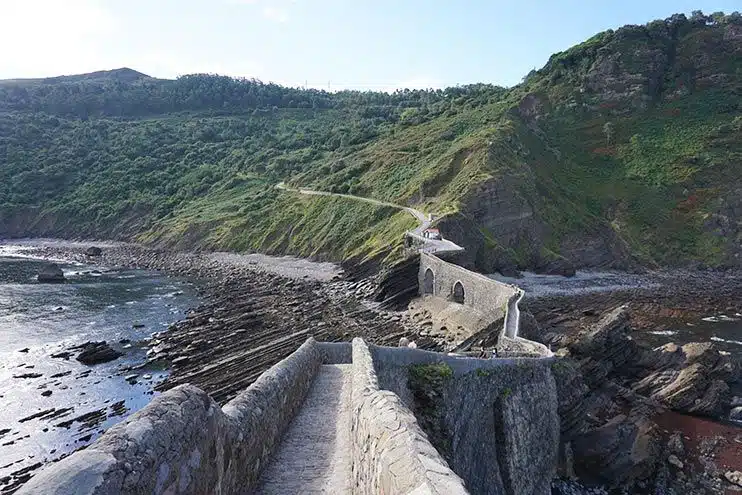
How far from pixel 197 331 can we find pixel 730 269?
69576 millimetres

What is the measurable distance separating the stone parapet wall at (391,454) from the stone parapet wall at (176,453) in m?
1.61

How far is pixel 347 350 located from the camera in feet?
57.7

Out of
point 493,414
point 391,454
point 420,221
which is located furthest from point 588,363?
point 420,221

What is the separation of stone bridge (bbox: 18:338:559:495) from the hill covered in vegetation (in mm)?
36789

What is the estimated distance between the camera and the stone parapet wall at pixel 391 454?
4629mm

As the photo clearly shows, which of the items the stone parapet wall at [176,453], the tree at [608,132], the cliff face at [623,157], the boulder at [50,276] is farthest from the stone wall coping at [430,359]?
the tree at [608,132]

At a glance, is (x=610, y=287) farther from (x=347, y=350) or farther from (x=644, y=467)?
(x=347, y=350)

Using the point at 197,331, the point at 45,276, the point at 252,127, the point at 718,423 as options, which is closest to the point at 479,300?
the point at 718,423

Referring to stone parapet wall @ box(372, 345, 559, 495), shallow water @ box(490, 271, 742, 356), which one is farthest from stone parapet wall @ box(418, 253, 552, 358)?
shallow water @ box(490, 271, 742, 356)

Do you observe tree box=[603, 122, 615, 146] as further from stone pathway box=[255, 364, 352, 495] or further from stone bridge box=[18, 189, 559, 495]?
stone pathway box=[255, 364, 352, 495]

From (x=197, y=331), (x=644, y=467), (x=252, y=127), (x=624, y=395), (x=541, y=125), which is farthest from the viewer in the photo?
(x=252, y=127)

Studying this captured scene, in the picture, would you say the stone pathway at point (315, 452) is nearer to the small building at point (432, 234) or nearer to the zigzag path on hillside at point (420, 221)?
the zigzag path on hillside at point (420, 221)

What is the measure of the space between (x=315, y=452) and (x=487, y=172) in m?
61.2

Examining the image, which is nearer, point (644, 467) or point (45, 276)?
point (644, 467)
